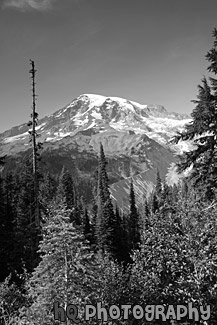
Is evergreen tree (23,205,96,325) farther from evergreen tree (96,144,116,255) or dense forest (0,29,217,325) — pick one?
evergreen tree (96,144,116,255)

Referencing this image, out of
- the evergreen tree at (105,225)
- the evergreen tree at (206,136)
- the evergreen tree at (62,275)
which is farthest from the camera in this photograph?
the evergreen tree at (105,225)

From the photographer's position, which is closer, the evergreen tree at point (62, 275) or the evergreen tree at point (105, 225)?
the evergreen tree at point (62, 275)

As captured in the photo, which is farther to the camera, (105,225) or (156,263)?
(105,225)

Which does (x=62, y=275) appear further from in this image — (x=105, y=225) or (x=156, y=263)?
(x=105, y=225)

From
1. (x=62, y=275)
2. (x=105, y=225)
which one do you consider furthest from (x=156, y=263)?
(x=105, y=225)

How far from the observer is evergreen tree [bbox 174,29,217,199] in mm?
14766

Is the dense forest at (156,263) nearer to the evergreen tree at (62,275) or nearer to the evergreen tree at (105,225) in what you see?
the evergreen tree at (62,275)

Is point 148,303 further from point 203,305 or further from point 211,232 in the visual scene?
point 211,232

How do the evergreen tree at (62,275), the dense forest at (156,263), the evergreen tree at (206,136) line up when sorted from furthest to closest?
the evergreen tree at (206,136) → the dense forest at (156,263) → the evergreen tree at (62,275)

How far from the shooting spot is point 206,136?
15359 mm

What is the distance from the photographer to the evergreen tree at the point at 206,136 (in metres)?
14.8

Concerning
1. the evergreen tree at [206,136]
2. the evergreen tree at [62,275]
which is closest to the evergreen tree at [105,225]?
the evergreen tree at [206,136]

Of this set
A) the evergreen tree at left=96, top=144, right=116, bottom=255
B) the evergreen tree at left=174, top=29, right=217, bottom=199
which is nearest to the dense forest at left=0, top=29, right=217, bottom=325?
the evergreen tree at left=174, top=29, right=217, bottom=199

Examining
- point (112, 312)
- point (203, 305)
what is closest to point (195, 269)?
point (203, 305)
